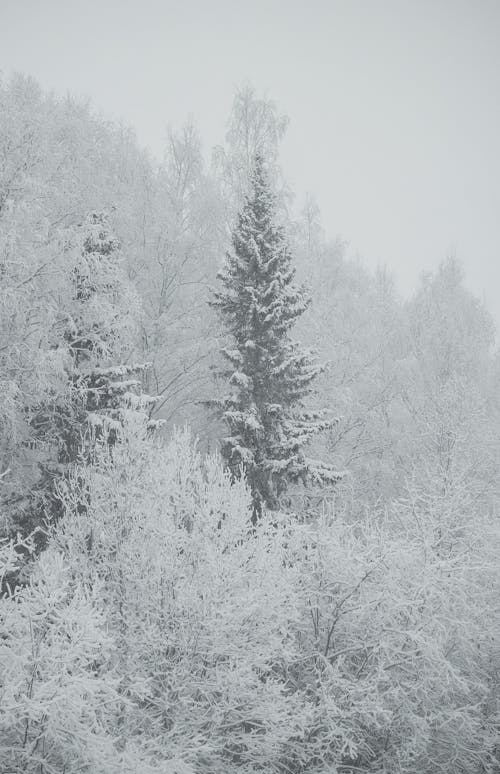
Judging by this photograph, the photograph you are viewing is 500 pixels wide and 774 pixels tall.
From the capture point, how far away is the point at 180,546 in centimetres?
925

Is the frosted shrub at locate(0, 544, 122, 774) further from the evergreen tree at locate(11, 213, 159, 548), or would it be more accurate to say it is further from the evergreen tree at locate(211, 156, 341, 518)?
the evergreen tree at locate(211, 156, 341, 518)

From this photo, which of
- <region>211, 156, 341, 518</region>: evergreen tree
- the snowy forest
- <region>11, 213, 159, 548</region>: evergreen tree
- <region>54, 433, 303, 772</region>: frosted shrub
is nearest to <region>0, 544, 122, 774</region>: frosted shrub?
the snowy forest

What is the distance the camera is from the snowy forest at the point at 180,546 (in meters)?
7.80

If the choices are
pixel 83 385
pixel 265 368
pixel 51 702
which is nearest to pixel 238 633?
pixel 51 702

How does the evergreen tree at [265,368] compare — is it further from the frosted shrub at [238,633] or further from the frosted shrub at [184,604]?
the frosted shrub at [184,604]

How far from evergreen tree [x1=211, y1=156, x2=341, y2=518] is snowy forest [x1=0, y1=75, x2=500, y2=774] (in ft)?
0.19

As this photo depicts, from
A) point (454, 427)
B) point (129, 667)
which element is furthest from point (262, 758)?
point (454, 427)

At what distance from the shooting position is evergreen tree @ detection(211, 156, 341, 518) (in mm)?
12641

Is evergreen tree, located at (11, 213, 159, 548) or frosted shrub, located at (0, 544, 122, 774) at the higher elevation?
evergreen tree, located at (11, 213, 159, 548)

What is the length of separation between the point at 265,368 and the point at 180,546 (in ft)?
17.6

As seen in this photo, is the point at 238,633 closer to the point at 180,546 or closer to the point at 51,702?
the point at 180,546

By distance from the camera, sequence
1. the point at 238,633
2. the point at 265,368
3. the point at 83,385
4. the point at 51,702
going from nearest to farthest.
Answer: the point at 51,702, the point at 238,633, the point at 83,385, the point at 265,368

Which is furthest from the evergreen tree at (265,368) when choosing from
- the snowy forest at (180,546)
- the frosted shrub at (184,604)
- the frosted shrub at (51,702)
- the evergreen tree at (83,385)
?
the frosted shrub at (51,702)

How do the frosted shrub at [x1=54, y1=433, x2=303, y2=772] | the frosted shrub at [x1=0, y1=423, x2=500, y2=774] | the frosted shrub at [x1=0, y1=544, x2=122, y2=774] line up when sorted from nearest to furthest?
the frosted shrub at [x1=0, y1=544, x2=122, y2=774] → the frosted shrub at [x1=0, y1=423, x2=500, y2=774] → the frosted shrub at [x1=54, y1=433, x2=303, y2=772]
